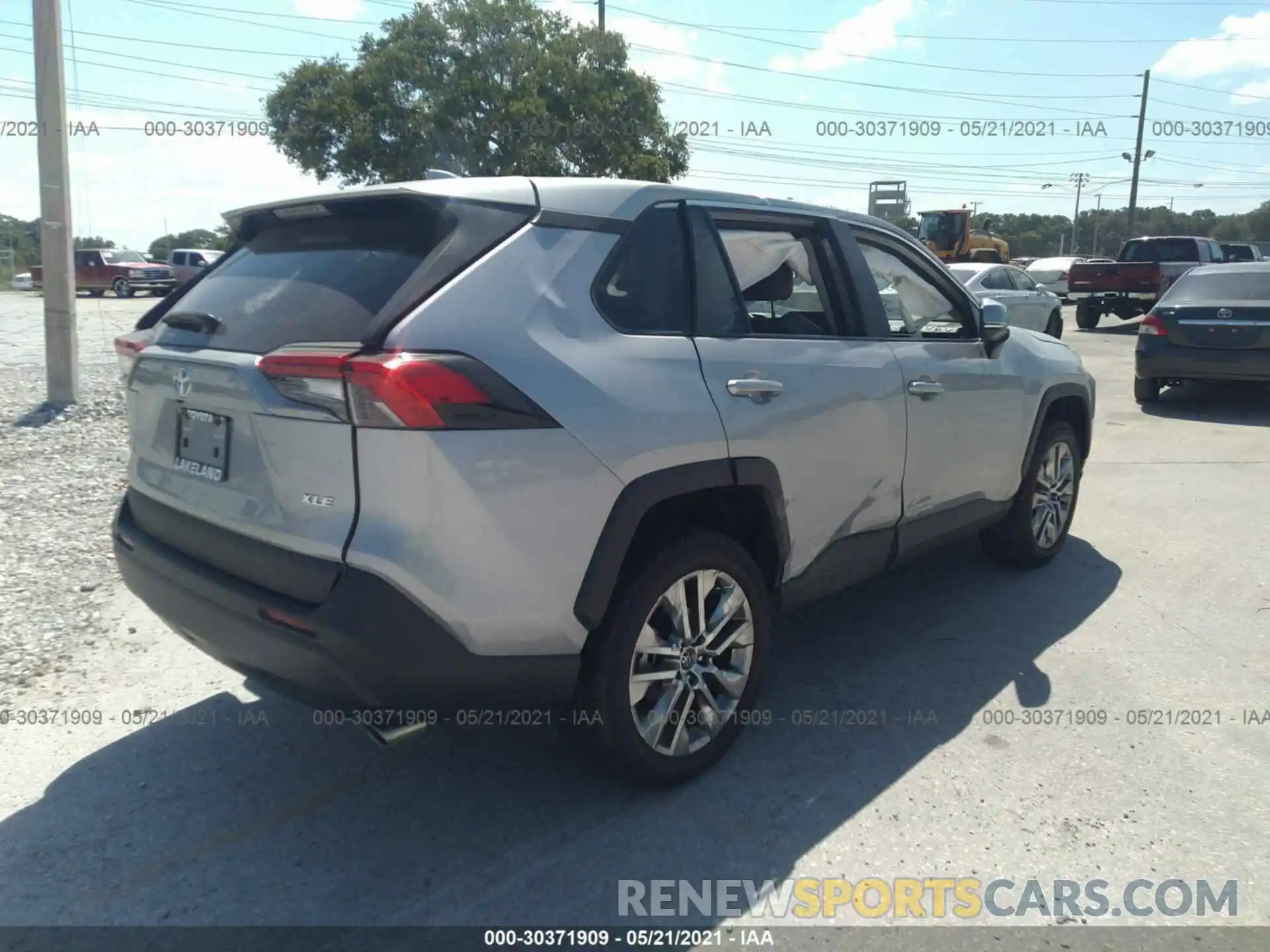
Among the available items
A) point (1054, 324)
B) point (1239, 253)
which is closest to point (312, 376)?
point (1054, 324)

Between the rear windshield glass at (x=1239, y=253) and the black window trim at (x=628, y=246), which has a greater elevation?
the rear windshield glass at (x=1239, y=253)

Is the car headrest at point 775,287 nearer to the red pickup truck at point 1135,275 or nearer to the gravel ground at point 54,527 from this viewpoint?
the gravel ground at point 54,527

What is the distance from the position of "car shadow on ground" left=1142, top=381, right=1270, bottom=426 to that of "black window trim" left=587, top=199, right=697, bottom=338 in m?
8.85

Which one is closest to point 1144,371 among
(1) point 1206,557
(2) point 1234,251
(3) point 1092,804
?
(1) point 1206,557

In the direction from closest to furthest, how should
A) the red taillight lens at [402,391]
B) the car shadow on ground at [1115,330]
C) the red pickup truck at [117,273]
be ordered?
the red taillight lens at [402,391] → the car shadow on ground at [1115,330] → the red pickup truck at [117,273]

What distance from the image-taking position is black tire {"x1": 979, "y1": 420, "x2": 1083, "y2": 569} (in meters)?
5.06

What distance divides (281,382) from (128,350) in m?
1.06

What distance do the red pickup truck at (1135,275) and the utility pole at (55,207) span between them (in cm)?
1932

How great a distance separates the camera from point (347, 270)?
2.81 meters

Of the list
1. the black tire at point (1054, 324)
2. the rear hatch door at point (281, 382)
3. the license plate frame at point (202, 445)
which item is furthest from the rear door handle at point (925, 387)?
the black tire at point (1054, 324)

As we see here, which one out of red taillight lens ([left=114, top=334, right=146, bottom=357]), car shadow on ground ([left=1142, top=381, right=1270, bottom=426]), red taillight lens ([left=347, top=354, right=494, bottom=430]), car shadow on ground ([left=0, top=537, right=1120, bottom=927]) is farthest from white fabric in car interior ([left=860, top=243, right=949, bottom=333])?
car shadow on ground ([left=1142, top=381, right=1270, bottom=426])

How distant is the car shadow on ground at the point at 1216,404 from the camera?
1029 cm

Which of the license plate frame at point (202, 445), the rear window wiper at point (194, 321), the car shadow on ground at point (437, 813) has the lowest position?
the car shadow on ground at point (437, 813)

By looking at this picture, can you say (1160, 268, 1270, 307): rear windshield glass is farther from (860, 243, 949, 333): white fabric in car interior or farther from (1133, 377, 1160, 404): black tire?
(860, 243, 949, 333): white fabric in car interior
